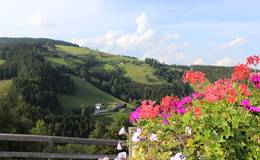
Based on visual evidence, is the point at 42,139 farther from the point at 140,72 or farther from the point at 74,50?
the point at 74,50

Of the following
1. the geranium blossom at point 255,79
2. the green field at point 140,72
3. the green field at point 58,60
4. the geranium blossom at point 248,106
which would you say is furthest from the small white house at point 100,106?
the geranium blossom at point 248,106

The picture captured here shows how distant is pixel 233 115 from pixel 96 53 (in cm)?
17730

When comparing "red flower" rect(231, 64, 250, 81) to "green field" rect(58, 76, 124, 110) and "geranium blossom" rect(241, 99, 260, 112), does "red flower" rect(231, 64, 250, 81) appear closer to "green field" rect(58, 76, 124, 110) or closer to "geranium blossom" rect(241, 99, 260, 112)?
"geranium blossom" rect(241, 99, 260, 112)

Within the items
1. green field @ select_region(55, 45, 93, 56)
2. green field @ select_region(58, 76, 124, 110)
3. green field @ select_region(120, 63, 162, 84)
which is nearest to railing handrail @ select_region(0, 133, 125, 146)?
green field @ select_region(58, 76, 124, 110)

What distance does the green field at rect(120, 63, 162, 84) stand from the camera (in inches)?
5788

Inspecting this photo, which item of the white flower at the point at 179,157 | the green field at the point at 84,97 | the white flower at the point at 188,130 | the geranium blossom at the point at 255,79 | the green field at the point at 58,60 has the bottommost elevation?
the green field at the point at 84,97

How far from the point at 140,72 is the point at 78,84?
39.4 metres

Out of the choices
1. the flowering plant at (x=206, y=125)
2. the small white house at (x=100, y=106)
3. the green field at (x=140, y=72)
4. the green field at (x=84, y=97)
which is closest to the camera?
the flowering plant at (x=206, y=125)

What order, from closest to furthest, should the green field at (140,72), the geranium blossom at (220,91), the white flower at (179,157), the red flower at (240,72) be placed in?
the white flower at (179,157), the geranium blossom at (220,91), the red flower at (240,72), the green field at (140,72)

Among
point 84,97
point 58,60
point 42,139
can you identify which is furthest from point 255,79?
point 58,60

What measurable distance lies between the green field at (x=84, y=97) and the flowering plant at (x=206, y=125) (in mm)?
98460

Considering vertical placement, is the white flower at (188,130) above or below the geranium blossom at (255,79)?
below

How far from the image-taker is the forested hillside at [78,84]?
252 ft

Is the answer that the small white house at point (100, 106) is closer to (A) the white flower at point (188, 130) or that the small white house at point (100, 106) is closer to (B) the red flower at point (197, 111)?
(B) the red flower at point (197, 111)
